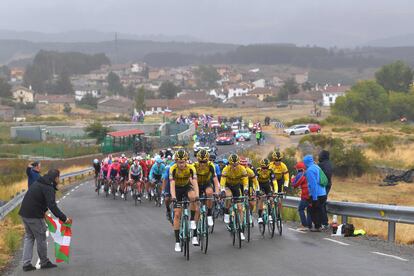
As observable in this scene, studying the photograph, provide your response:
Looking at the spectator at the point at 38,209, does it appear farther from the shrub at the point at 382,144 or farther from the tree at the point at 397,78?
the tree at the point at 397,78

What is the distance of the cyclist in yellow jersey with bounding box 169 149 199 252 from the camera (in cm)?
1356

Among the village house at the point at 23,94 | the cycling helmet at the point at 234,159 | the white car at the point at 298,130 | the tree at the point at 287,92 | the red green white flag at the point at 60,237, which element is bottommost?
the village house at the point at 23,94

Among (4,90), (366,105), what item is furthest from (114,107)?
(366,105)

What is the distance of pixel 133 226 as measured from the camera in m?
19.6

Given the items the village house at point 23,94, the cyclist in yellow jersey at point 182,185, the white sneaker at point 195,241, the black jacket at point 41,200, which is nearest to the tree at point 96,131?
the cyclist in yellow jersey at point 182,185

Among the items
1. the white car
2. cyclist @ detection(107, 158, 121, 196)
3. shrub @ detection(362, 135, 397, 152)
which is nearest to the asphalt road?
cyclist @ detection(107, 158, 121, 196)

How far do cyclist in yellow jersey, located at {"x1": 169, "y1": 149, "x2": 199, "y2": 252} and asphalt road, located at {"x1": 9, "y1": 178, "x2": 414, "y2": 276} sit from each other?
1.90 ft

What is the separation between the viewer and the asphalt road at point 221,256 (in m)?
12.1

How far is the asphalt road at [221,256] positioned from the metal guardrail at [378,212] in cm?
78

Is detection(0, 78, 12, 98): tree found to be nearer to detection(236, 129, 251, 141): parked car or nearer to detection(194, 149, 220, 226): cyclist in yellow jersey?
detection(236, 129, 251, 141): parked car

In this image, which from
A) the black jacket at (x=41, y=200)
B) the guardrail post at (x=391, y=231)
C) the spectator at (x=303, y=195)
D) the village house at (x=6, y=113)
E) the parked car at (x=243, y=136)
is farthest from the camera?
the village house at (x=6, y=113)

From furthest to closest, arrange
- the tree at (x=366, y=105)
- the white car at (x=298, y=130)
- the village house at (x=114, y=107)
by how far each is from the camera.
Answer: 1. the village house at (x=114, y=107)
2. the tree at (x=366, y=105)
3. the white car at (x=298, y=130)

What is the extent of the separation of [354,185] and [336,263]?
92.4ft

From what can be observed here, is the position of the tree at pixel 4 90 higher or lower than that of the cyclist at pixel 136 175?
lower
